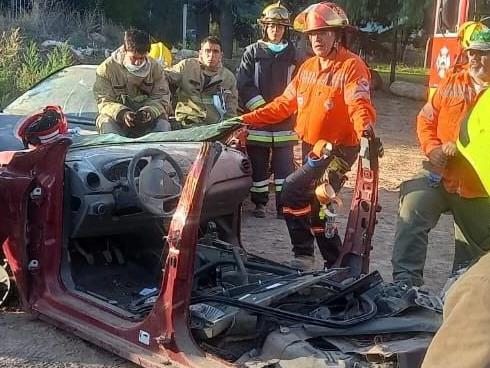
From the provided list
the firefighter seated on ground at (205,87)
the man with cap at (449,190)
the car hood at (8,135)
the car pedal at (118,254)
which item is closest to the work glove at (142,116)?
the firefighter seated on ground at (205,87)

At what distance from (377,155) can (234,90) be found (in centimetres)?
324

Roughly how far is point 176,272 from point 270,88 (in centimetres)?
402

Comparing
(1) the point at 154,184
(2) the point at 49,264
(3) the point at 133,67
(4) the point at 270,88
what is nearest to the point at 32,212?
(2) the point at 49,264

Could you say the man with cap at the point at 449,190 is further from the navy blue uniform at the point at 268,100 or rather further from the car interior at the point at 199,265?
the navy blue uniform at the point at 268,100

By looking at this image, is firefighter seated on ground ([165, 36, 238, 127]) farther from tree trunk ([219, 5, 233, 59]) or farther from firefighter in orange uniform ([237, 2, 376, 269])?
tree trunk ([219, 5, 233, 59])

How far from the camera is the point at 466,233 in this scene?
4812 millimetres

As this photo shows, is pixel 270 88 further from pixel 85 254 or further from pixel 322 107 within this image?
pixel 85 254

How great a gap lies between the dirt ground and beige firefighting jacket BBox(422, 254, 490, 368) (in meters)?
2.54

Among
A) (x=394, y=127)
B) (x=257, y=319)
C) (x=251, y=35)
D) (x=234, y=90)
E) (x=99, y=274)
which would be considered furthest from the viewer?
(x=251, y=35)

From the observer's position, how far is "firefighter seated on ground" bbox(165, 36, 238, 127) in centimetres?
748

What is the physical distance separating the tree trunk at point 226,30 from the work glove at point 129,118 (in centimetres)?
1614

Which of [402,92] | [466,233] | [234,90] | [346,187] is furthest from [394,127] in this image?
[466,233]

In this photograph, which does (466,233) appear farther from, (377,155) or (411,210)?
(377,155)

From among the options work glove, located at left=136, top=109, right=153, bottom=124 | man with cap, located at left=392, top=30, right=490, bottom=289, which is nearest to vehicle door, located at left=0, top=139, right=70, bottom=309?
man with cap, located at left=392, top=30, right=490, bottom=289
